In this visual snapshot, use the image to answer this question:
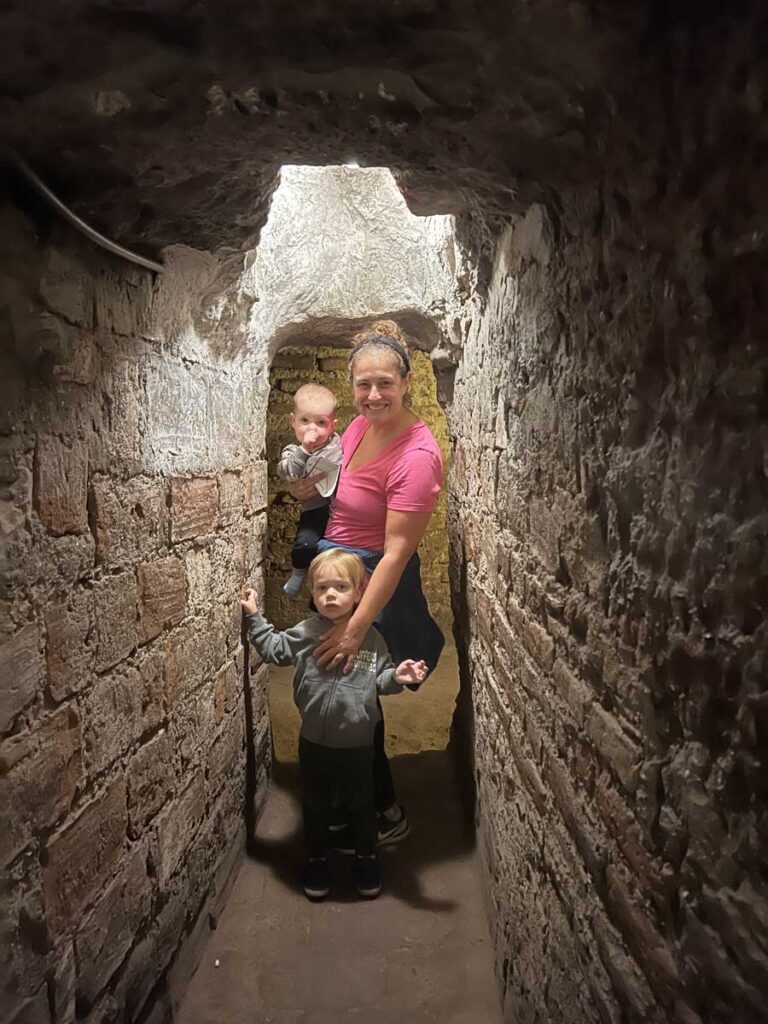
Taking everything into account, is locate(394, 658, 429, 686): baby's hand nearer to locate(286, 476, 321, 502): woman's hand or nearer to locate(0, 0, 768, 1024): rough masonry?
locate(0, 0, 768, 1024): rough masonry

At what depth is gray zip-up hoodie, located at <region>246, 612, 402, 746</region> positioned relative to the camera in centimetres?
238

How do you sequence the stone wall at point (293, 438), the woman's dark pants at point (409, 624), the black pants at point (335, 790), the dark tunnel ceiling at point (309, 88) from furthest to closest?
the stone wall at point (293, 438)
the woman's dark pants at point (409, 624)
the black pants at point (335, 790)
the dark tunnel ceiling at point (309, 88)

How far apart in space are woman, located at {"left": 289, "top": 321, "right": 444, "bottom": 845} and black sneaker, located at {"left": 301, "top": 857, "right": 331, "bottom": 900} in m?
0.78

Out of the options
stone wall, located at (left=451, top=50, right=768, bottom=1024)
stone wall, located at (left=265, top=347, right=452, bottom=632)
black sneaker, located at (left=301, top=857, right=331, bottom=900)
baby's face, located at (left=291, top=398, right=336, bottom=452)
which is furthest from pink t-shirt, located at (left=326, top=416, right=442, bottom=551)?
stone wall, located at (left=265, top=347, right=452, bottom=632)

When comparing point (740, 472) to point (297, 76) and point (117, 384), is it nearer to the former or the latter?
point (297, 76)

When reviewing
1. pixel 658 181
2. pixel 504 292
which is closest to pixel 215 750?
pixel 504 292

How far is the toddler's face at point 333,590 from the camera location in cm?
234

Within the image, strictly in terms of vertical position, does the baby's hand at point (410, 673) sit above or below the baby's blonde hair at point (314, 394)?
below

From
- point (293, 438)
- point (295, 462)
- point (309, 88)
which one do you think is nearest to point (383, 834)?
point (295, 462)

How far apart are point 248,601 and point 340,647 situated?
53cm

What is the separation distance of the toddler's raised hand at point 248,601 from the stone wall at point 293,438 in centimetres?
223

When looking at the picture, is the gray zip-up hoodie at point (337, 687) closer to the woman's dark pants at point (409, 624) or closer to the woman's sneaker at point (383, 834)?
the woman's dark pants at point (409, 624)

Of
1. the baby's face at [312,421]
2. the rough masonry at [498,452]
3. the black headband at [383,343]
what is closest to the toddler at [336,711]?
the rough masonry at [498,452]

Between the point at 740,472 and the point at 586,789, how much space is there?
0.74 meters
